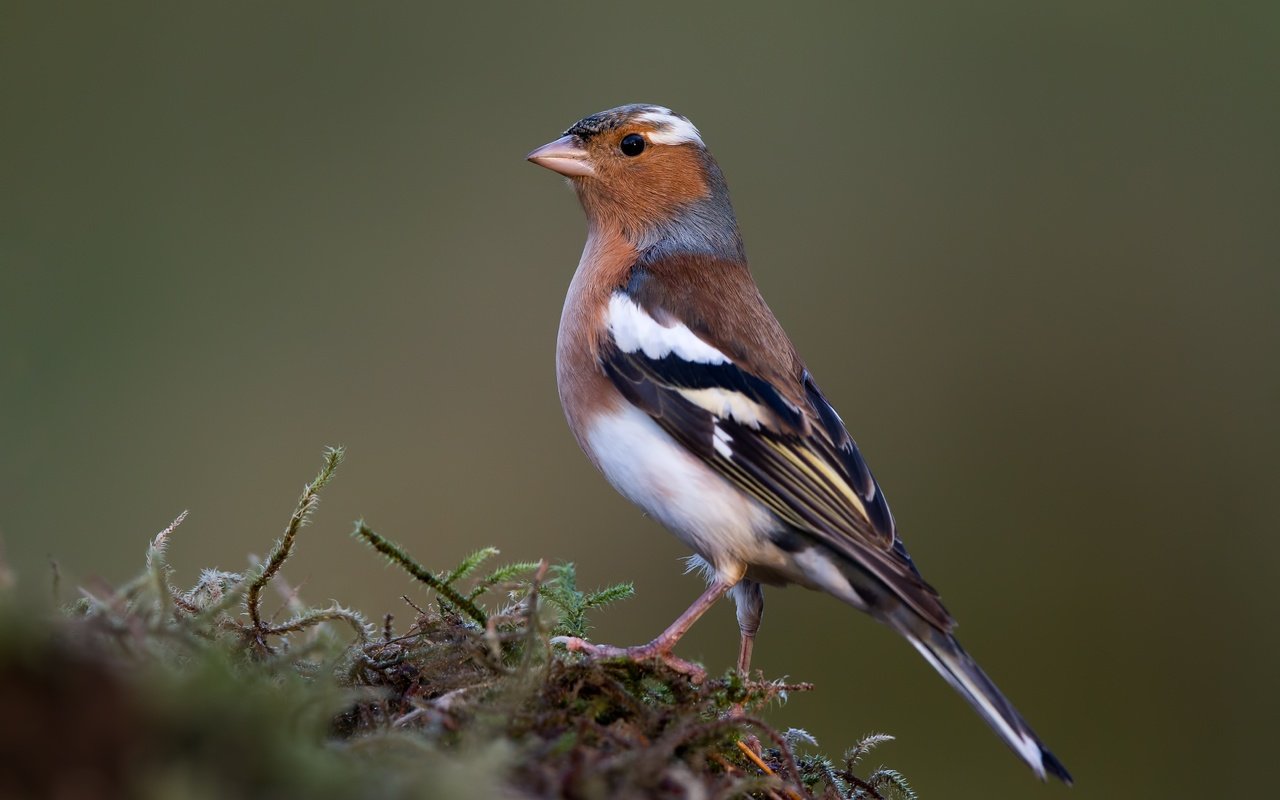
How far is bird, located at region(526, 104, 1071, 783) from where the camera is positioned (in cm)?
317

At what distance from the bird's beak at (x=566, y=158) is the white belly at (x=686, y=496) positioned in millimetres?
1377

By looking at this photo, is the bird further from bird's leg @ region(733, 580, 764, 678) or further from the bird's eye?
the bird's eye

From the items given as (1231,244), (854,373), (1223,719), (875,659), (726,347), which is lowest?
(1223,719)

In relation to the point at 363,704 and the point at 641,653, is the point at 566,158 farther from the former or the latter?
the point at 363,704

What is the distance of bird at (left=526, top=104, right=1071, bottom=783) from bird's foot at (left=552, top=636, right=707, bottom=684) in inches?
1.1

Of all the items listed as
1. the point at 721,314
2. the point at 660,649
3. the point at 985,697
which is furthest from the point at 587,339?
the point at 985,697

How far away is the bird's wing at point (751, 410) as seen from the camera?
10.8 feet

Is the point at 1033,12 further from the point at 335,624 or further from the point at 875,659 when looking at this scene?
the point at 335,624

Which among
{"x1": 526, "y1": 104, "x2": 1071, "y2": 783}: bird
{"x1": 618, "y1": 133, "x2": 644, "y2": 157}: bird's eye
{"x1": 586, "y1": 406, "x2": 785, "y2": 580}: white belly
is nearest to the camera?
{"x1": 526, "y1": 104, "x2": 1071, "y2": 783}: bird

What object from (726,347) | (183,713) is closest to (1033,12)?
(726,347)

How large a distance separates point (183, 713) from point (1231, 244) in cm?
942

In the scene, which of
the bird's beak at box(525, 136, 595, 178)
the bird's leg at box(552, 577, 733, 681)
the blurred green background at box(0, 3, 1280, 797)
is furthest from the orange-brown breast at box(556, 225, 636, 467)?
the blurred green background at box(0, 3, 1280, 797)

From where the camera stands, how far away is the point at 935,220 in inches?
373

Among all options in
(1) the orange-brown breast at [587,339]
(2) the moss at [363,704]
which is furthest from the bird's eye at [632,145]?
(2) the moss at [363,704]
